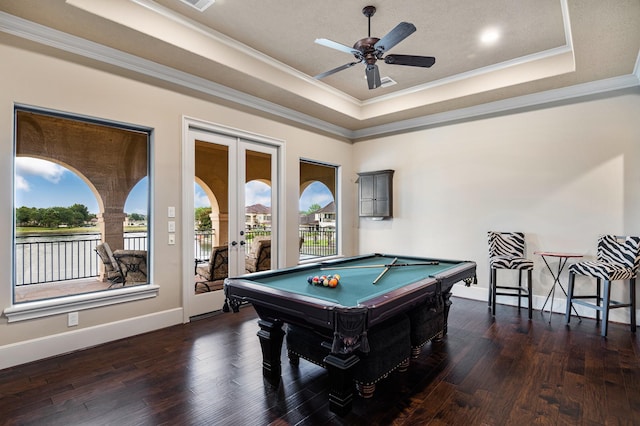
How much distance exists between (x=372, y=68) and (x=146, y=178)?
2.82m

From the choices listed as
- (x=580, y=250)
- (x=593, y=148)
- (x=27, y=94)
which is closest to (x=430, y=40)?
(x=593, y=148)

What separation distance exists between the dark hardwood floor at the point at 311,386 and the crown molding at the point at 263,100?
9.60ft

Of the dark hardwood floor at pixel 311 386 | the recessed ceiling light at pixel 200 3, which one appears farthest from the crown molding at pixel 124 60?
the dark hardwood floor at pixel 311 386

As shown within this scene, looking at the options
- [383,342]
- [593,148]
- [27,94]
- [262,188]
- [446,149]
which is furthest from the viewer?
[446,149]

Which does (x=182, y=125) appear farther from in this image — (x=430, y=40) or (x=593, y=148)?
(x=593, y=148)

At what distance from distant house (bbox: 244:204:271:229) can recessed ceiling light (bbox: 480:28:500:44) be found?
3.55 meters

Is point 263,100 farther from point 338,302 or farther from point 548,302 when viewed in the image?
point 548,302

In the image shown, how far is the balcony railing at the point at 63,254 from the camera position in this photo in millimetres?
3084

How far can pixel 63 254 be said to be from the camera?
347 cm

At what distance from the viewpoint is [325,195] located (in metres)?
6.32

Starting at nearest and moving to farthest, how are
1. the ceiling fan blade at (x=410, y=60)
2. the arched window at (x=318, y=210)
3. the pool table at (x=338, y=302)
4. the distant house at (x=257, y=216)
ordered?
the pool table at (x=338, y=302) < the ceiling fan blade at (x=410, y=60) < the distant house at (x=257, y=216) < the arched window at (x=318, y=210)

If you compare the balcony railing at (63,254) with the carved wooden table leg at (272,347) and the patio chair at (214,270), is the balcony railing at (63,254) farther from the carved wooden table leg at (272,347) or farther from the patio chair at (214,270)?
the carved wooden table leg at (272,347)

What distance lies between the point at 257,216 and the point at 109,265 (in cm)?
197

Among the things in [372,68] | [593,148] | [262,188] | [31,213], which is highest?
[372,68]
